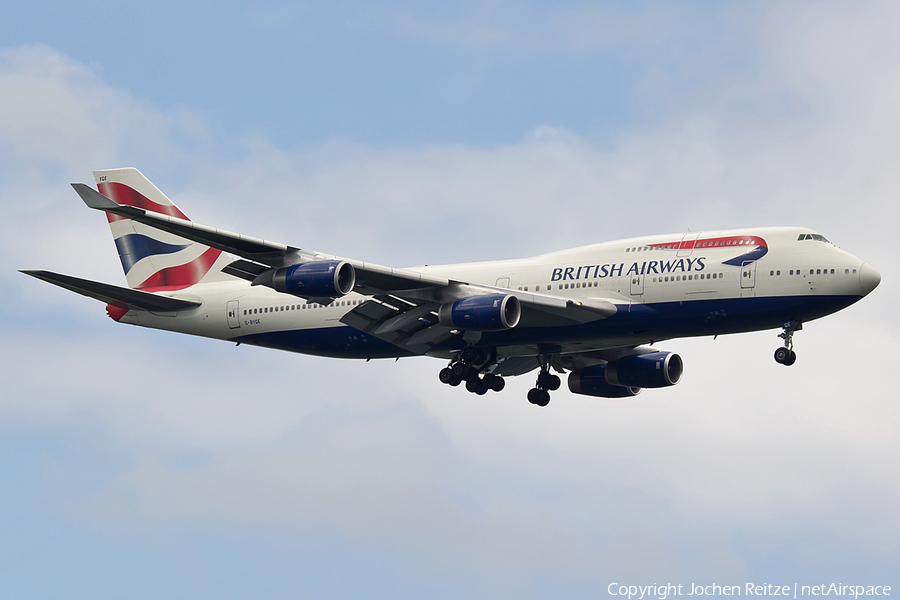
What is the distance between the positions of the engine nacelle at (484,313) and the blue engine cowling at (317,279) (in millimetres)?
4416

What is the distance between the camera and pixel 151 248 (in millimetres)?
57531

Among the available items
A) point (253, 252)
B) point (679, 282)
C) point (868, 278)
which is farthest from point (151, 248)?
point (868, 278)

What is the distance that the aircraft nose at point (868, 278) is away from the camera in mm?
44219

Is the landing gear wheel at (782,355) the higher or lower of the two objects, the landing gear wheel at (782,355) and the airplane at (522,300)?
the lower

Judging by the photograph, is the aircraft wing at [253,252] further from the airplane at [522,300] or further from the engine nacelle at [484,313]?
the engine nacelle at [484,313]

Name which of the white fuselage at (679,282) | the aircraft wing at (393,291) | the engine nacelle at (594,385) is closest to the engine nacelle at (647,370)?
the engine nacelle at (594,385)

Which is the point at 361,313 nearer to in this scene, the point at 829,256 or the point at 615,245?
the point at 615,245

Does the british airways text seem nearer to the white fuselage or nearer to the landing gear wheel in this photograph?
the white fuselage

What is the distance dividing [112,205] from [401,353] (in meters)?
16.6

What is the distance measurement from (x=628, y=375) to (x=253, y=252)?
1997 cm

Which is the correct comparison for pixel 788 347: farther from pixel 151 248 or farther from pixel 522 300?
pixel 151 248

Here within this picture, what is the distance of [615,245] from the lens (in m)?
48.1

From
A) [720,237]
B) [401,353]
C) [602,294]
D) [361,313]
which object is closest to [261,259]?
[361,313]

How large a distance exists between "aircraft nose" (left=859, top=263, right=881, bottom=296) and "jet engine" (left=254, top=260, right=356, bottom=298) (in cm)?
1894
